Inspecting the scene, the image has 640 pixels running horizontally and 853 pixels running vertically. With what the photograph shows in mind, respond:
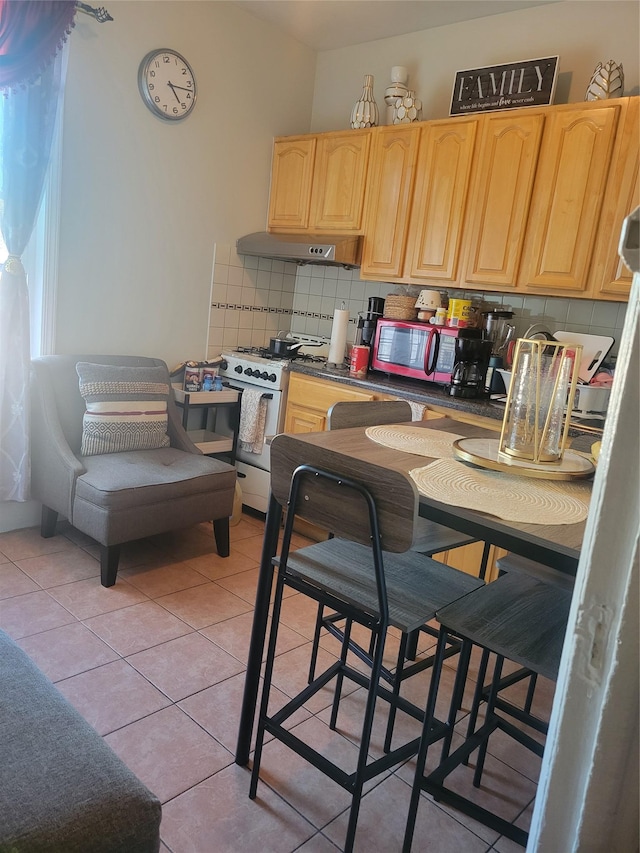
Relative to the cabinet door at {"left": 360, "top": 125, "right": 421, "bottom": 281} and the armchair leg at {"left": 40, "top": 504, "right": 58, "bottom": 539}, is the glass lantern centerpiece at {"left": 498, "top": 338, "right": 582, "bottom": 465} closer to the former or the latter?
the cabinet door at {"left": 360, "top": 125, "right": 421, "bottom": 281}

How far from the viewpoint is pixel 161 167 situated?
3.38 m

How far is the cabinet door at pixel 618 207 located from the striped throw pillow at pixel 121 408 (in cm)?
215

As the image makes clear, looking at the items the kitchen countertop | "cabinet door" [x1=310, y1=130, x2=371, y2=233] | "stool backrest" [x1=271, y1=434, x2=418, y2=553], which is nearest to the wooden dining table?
"stool backrest" [x1=271, y1=434, x2=418, y2=553]

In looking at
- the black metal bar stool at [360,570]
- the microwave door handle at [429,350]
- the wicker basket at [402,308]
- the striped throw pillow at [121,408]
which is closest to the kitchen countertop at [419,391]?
the microwave door handle at [429,350]

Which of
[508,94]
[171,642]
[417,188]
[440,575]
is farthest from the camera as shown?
[417,188]

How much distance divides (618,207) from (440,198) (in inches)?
34.7

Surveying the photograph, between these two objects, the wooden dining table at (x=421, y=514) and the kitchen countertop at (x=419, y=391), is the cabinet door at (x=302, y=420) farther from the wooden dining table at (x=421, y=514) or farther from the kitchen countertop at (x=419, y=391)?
the wooden dining table at (x=421, y=514)

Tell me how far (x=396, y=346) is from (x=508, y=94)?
1320 mm

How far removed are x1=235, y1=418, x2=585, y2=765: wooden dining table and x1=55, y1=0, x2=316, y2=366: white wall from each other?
2027 millimetres

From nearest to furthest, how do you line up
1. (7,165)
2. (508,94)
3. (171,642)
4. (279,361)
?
(171,642), (7,165), (508,94), (279,361)

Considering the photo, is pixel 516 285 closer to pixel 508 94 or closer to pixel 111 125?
pixel 508 94

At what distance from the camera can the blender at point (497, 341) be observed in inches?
120

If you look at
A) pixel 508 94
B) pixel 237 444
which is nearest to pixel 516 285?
pixel 508 94

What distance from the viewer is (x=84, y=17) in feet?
9.53
